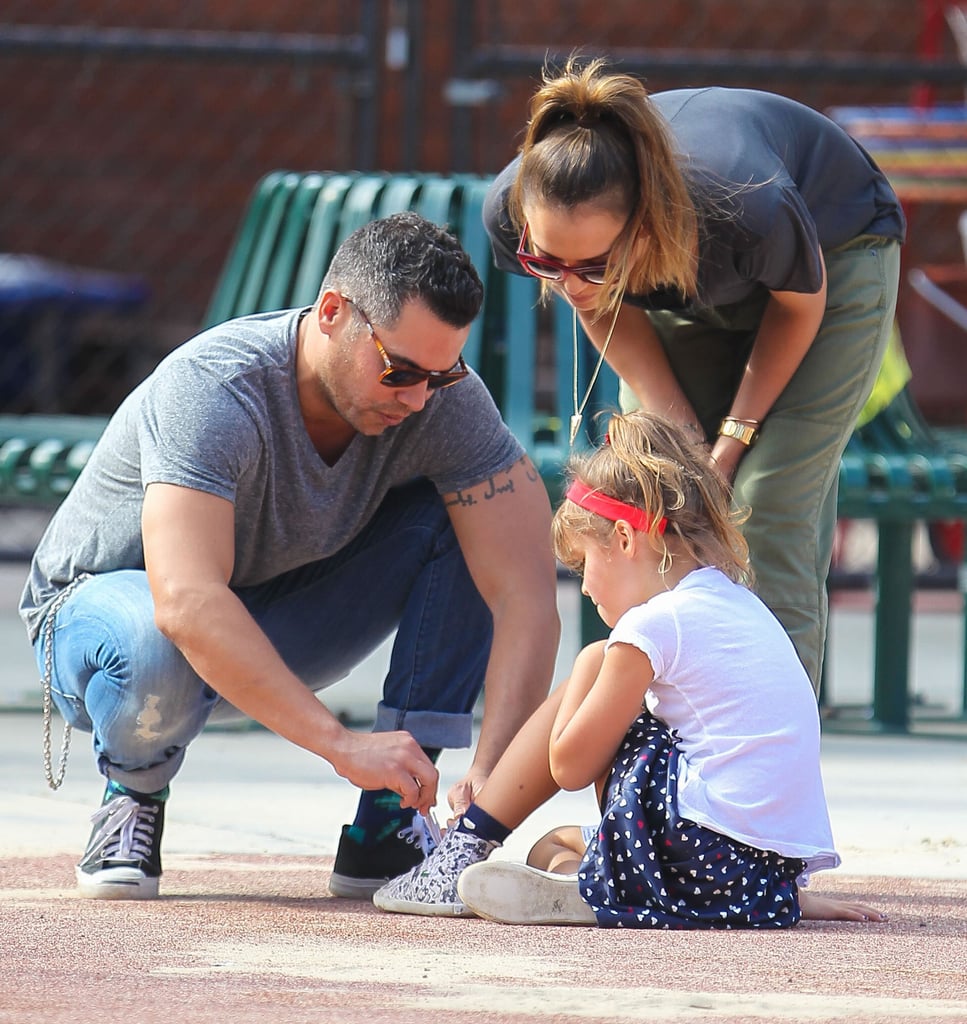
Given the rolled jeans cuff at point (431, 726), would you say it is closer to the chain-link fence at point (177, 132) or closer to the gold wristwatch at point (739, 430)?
the gold wristwatch at point (739, 430)

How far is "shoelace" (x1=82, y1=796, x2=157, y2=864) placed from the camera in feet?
9.30

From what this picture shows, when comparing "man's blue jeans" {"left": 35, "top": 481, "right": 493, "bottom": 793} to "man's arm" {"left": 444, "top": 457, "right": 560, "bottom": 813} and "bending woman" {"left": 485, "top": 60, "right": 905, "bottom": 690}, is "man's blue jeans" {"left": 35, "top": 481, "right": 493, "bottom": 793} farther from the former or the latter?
"bending woman" {"left": 485, "top": 60, "right": 905, "bottom": 690}

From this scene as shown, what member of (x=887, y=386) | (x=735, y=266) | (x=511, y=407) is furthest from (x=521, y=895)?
(x=887, y=386)

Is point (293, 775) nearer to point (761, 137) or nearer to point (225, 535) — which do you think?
point (225, 535)

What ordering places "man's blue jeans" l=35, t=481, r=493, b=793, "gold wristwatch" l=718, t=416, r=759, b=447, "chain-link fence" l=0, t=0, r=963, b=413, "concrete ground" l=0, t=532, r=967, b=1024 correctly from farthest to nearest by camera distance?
1. "chain-link fence" l=0, t=0, r=963, b=413
2. "gold wristwatch" l=718, t=416, r=759, b=447
3. "man's blue jeans" l=35, t=481, r=493, b=793
4. "concrete ground" l=0, t=532, r=967, b=1024

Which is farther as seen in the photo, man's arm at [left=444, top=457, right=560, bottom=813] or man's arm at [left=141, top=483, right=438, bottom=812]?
man's arm at [left=444, top=457, right=560, bottom=813]

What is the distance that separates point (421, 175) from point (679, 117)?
211 cm

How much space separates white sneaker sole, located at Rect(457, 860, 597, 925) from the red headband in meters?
0.51

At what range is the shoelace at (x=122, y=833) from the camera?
2836 millimetres

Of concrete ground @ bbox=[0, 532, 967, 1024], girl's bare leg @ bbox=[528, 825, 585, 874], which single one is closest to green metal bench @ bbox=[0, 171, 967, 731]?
concrete ground @ bbox=[0, 532, 967, 1024]

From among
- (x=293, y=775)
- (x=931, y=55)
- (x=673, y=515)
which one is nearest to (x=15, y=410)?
(x=931, y=55)

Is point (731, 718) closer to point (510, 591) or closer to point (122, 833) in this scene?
point (510, 591)

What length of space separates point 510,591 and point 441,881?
1.61ft

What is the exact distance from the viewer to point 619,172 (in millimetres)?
2686
